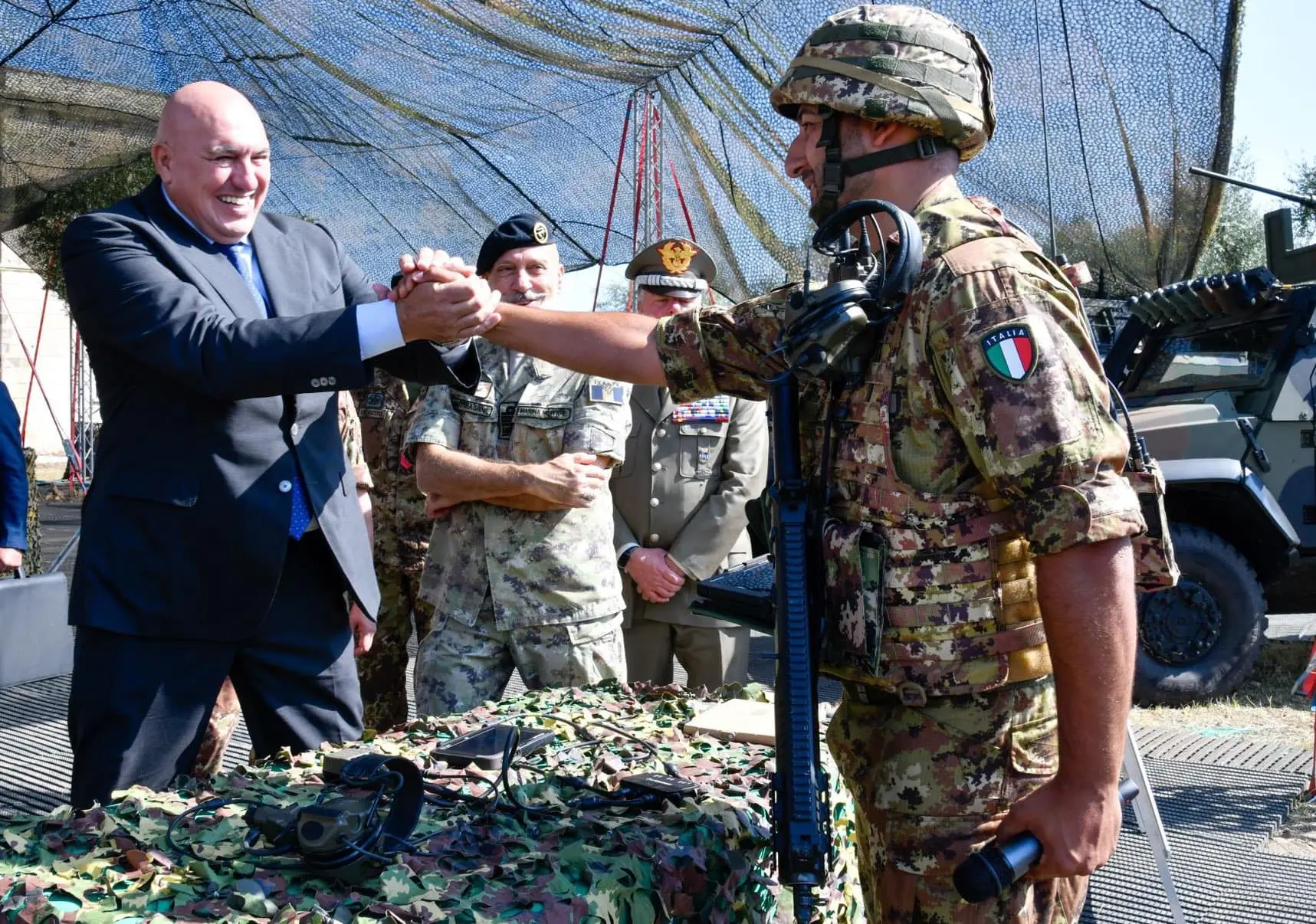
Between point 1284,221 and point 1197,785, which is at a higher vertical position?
point 1284,221

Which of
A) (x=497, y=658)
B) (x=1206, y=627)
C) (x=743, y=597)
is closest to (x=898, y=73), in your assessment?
(x=743, y=597)

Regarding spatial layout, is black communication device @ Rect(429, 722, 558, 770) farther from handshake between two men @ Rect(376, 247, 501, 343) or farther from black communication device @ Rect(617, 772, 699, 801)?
handshake between two men @ Rect(376, 247, 501, 343)

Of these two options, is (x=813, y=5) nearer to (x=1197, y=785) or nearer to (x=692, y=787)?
(x=1197, y=785)

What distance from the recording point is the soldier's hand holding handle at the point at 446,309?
94.0 inches

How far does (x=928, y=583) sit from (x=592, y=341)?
81cm

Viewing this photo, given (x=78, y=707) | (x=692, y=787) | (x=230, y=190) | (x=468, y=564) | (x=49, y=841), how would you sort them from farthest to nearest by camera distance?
(x=468, y=564)
(x=230, y=190)
(x=78, y=707)
(x=692, y=787)
(x=49, y=841)

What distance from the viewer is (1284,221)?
7.23 meters

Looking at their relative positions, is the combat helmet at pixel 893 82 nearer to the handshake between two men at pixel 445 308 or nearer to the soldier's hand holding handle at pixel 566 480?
the handshake between two men at pixel 445 308

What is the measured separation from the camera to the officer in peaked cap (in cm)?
420

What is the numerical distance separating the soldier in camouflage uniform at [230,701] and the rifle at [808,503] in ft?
3.94

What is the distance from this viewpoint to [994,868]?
1532 millimetres

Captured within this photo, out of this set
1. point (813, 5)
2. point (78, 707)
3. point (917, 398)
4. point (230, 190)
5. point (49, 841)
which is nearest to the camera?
point (49, 841)

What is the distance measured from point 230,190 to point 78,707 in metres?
1.08

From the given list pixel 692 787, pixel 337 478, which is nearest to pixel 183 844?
pixel 692 787
